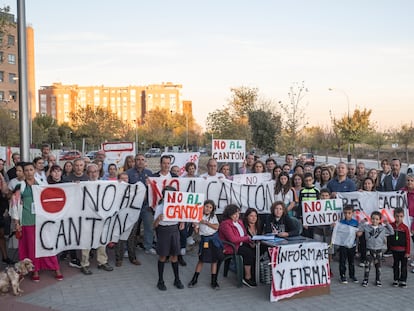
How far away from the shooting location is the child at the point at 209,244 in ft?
24.2

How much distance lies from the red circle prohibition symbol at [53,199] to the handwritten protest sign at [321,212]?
14.0ft

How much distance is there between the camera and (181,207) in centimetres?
723

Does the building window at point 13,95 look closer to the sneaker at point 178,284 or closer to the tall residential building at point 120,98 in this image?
the sneaker at point 178,284

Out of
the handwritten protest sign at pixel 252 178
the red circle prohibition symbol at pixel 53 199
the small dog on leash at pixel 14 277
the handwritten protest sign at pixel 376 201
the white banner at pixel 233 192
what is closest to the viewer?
the small dog on leash at pixel 14 277

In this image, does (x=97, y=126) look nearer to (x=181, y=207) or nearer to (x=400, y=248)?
(x=181, y=207)

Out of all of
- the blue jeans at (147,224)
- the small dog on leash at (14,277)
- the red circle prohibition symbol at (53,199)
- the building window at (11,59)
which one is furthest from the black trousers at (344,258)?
the building window at (11,59)

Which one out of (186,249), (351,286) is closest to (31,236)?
(186,249)

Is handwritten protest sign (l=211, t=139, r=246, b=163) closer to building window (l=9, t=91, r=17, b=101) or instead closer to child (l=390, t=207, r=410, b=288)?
child (l=390, t=207, r=410, b=288)

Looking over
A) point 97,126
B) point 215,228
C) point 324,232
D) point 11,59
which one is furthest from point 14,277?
point 11,59

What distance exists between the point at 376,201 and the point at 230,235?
11.0ft

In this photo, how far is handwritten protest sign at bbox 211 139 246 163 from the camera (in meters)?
12.8

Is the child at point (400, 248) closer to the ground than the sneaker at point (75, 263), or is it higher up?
higher up

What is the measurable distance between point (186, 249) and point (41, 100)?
559 feet

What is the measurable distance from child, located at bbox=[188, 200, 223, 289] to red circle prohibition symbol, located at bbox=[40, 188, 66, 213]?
241 centimetres
